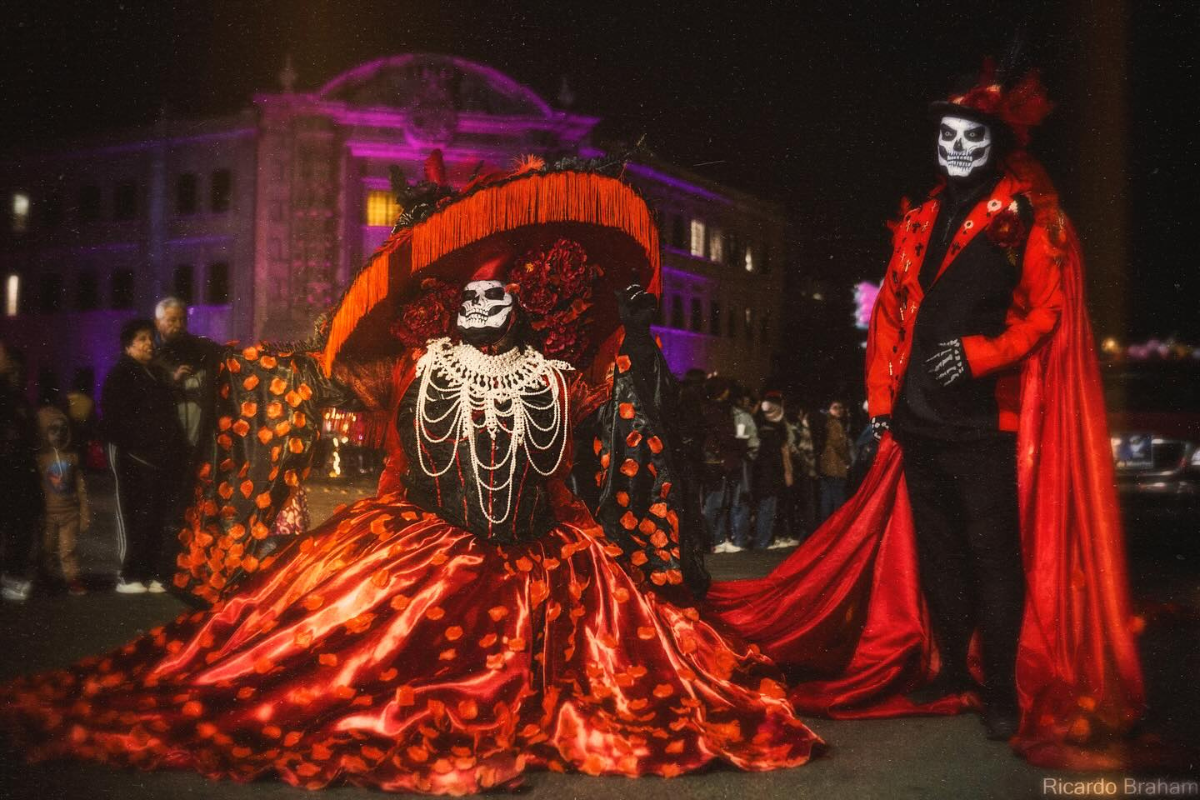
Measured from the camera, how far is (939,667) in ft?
15.0

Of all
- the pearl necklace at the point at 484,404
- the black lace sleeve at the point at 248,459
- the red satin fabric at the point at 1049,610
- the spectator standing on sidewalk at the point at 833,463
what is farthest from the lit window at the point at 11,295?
the red satin fabric at the point at 1049,610

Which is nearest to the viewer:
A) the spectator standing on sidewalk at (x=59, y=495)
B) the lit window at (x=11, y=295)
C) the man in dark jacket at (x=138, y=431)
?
the man in dark jacket at (x=138, y=431)

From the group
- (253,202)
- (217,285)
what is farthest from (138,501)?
(217,285)

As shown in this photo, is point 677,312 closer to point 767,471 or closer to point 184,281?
point 184,281

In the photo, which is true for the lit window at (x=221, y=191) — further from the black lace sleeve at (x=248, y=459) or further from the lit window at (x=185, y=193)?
the black lace sleeve at (x=248, y=459)

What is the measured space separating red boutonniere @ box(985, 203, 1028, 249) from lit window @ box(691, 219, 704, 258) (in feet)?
119

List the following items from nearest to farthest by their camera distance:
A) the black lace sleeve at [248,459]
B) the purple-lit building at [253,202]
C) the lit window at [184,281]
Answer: the black lace sleeve at [248,459]
the purple-lit building at [253,202]
the lit window at [184,281]

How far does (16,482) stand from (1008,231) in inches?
251

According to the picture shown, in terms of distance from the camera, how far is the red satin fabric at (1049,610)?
3779 mm

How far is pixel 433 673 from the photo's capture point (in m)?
3.77

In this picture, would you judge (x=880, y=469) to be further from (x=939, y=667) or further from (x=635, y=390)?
(x=635, y=390)

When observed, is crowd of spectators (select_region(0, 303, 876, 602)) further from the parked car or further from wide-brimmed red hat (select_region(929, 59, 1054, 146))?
the parked car

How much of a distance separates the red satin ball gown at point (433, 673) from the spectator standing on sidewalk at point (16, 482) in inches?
132

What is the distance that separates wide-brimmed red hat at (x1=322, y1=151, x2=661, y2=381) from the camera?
409 cm
